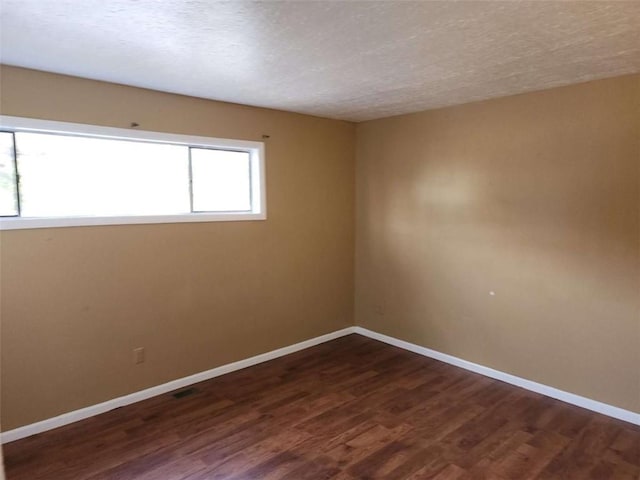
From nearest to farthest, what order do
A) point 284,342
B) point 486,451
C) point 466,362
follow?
point 486,451 → point 466,362 → point 284,342

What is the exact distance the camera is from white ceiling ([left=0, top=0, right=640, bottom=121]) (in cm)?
180

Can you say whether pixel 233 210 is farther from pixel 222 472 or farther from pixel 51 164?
pixel 222 472

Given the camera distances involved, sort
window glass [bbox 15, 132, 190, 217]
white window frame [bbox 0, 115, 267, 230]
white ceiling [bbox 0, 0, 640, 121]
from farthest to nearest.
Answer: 1. window glass [bbox 15, 132, 190, 217]
2. white window frame [bbox 0, 115, 267, 230]
3. white ceiling [bbox 0, 0, 640, 121]

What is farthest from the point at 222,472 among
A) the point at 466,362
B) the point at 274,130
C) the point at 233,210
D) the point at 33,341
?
the point at 274,130

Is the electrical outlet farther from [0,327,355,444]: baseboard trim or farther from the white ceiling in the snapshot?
the white ceiling

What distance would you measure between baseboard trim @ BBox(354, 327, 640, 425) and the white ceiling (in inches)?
96.2

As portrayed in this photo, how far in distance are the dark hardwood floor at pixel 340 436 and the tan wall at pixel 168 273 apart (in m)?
0.36

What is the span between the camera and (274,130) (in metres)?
3.95

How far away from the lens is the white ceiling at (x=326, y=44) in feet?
5.90

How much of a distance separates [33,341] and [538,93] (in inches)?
166

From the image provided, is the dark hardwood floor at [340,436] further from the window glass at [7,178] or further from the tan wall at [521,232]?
the window glass at [7,178]

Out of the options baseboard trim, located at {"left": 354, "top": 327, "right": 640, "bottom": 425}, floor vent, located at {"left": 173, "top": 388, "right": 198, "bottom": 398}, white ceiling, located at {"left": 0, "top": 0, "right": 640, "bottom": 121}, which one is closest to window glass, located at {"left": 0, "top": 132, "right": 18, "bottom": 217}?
white ceiling, located at {"left": 0, "top": 0, "right": 640, "bottom": 121}

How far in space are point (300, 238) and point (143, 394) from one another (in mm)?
2051

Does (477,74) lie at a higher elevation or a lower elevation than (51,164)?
higher
